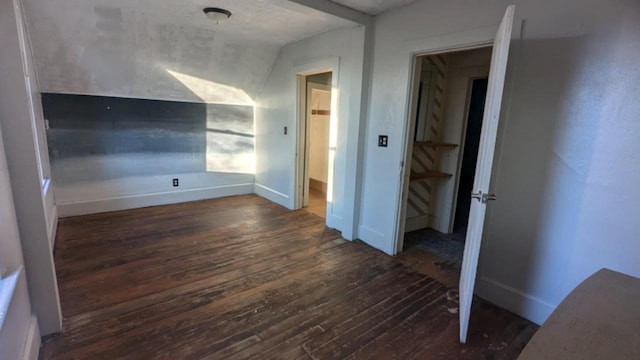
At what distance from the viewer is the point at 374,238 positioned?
3.27m

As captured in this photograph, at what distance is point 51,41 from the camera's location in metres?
3.05

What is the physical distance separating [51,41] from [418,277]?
14.1 feet

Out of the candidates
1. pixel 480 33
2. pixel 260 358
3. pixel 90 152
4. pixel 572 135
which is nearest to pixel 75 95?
pixel 90 152

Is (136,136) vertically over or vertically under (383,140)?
under

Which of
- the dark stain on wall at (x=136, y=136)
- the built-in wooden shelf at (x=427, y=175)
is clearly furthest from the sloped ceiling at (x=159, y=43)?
the built-in wooden shelf at (x=427, y=175)

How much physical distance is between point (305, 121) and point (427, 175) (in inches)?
72.1

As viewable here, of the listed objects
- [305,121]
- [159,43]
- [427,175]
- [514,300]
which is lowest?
[514,300]

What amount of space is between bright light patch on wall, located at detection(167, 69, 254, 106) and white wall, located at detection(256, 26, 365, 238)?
29 centimetres

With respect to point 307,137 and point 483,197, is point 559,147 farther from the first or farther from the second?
point 307,137

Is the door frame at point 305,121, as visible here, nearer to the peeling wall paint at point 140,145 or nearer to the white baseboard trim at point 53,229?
the peeling wall paint at point 140,145

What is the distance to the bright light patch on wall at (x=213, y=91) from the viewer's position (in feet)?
13.8

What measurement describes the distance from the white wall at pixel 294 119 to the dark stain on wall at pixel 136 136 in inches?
22.1

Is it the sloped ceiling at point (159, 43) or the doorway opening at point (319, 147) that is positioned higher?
the sloped ceiling at point (159, 43)

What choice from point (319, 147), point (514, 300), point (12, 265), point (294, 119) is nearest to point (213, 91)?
point (294, 119)
